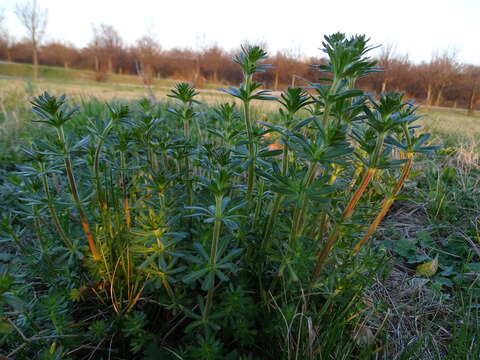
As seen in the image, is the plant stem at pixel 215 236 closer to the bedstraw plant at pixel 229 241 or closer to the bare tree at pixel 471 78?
the bedstraw plant at pixel 229 241

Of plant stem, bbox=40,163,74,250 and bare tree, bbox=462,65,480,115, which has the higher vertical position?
→ bare tree, bbox=462,65,480,115

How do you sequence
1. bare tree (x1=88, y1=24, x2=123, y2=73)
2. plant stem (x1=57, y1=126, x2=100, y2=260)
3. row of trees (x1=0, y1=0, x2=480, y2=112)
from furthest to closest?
bare tree (x1=88, y1=24, x2=123, y2=73)
row of trees (x1=0, y1=0, x2=480, y2=112)
plant stem (x1=57, y1=126, x2=100, y2=260)

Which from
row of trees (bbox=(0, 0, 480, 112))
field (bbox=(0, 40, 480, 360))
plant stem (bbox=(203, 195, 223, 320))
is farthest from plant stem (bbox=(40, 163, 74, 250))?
row of trees (bbox=(0, 0, 480, 112))

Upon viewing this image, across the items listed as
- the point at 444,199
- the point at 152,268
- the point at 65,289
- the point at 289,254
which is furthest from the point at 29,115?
the point at 444,199

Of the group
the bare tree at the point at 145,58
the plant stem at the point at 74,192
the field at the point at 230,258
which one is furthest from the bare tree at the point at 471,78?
the plant stem at the point at 74,192

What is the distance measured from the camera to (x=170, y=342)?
1353 millimetres

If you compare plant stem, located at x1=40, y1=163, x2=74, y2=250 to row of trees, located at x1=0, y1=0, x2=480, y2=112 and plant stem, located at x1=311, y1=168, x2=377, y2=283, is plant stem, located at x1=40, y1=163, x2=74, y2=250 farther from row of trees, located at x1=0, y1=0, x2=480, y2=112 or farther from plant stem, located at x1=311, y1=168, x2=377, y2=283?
row of trees, located at x1=0, y1=0, x2=480, y2=112

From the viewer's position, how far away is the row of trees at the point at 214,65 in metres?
13.6

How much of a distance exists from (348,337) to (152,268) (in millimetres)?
879

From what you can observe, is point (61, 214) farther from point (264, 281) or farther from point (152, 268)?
point (264, 281)

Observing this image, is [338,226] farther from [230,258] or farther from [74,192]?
[74,192]

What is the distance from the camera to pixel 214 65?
23.8m

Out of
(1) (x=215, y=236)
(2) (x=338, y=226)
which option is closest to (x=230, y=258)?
(1) (x=215, y=236)

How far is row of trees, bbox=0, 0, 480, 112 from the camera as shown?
13555 mm
